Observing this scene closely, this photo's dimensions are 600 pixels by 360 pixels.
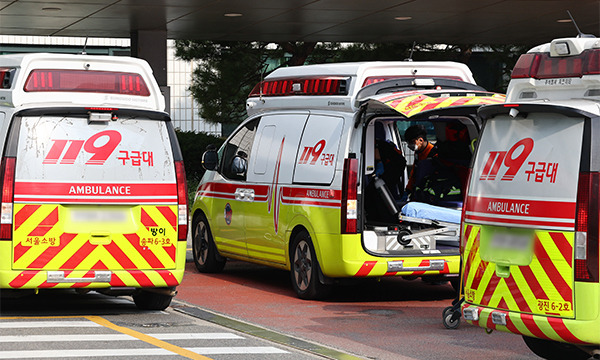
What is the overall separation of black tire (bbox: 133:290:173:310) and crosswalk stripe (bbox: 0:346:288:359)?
6.59 ft

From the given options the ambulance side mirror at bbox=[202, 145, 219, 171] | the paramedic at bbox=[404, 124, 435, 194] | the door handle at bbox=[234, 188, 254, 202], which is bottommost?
the door handle at bbox=[234, 188, 254, 202]

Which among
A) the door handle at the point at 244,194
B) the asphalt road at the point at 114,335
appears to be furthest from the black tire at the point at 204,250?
the asphalt road at the point at 114,335

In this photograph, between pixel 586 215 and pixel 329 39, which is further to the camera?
pixel 329 39

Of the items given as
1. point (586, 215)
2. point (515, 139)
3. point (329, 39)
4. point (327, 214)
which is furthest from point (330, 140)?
point (329, 39)

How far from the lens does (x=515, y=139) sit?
24.5 feet

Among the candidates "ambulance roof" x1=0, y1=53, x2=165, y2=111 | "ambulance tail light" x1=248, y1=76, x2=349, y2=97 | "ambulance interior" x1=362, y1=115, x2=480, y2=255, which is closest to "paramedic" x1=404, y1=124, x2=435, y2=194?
"ambulance interior" x1=362, y1=115, x2=480, y2=255

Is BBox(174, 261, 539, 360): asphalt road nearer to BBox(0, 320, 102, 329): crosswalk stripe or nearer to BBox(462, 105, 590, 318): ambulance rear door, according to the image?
BBox(462, 105, 590, 318): ambulance rear door

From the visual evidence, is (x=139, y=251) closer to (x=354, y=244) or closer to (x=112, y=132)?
(x=112, y=132)

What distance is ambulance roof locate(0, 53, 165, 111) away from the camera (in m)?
10.1

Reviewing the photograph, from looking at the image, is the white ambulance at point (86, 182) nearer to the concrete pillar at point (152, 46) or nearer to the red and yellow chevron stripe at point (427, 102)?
the red and yellow chevron stripe at point (427, 102)

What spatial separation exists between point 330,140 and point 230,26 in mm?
10401

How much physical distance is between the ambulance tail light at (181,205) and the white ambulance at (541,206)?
3.20 metres

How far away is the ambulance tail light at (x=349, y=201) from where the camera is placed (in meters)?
10.9

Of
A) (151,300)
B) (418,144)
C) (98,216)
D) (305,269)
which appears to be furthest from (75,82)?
(418,144)
